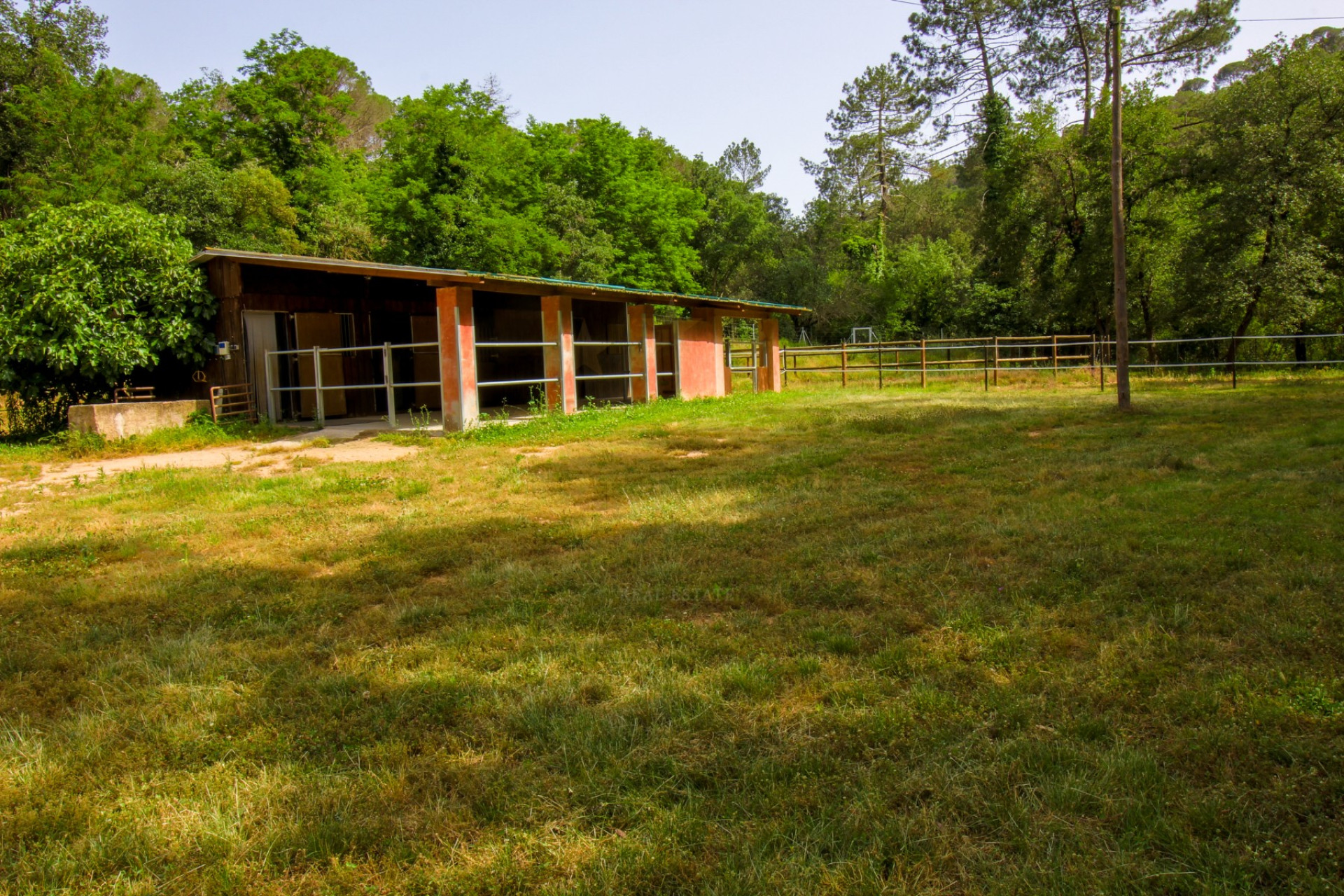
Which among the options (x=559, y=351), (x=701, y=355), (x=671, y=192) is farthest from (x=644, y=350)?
(x=671, y=192)

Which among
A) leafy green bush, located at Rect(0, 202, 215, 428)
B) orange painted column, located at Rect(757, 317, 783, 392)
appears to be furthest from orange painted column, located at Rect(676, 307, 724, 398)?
leafy green bush, located at Rect(0, 202, 215, 428)

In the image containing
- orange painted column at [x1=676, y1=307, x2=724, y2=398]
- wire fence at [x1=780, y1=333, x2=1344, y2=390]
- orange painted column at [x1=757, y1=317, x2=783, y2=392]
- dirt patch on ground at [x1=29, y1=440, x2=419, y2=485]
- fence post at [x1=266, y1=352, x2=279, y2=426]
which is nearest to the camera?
dirt patch on ground at [x1=29, y1=440, x2=419, y2=485]

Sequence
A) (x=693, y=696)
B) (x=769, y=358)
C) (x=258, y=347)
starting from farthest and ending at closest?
(x=769, y=358)
(x=258, y=347)
(x=693, y=696)

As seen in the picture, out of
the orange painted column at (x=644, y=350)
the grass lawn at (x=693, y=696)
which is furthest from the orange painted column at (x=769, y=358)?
the grass lawn at (x=693, y=696)

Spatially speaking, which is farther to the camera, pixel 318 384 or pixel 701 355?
pixel 701 355

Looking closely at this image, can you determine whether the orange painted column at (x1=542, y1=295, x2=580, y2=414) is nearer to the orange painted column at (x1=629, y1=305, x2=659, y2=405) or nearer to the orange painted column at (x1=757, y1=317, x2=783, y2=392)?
the orange painted column at (x1=629, y1=305, x2=659, y2=405)

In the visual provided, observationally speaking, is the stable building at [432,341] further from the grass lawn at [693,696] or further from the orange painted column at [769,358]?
the grass lawn at [693,696]

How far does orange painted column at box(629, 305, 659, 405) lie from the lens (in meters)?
17.2

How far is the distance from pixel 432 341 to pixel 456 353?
434 centimetres

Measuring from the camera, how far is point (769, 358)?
2195cm

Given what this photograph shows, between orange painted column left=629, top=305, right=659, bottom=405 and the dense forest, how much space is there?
25.5 feet

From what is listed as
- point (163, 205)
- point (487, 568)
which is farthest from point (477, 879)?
point (163, 205)

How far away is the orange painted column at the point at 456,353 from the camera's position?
1248 centimetres

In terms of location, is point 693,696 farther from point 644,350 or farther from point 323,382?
point 644,350
